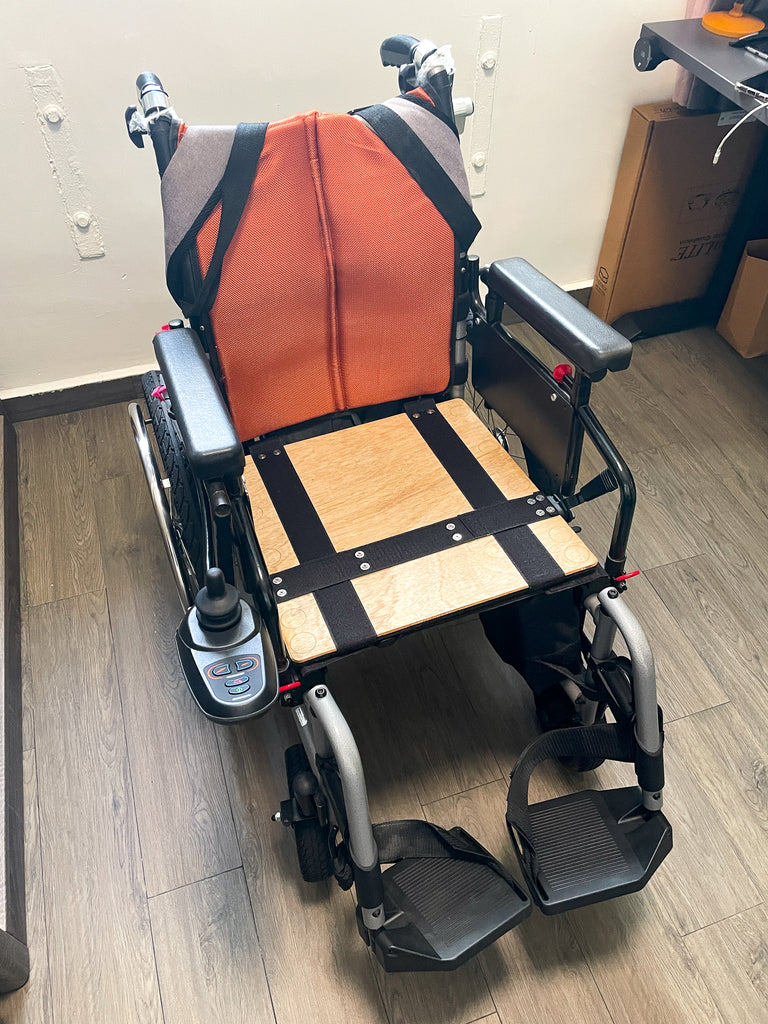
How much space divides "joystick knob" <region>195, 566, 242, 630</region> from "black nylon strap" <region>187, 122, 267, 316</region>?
52 cm

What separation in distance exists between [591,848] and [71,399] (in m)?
1.73

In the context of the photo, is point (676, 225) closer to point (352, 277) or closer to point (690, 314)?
point (690, 314)

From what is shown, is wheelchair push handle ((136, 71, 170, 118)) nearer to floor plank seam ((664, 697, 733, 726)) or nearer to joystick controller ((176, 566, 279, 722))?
joystick controller ((176, 566, 279, 722))

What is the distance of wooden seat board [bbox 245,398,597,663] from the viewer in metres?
1.24

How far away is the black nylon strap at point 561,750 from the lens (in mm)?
1268

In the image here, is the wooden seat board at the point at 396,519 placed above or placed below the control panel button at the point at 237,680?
below

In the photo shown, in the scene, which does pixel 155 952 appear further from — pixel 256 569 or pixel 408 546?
pixel 408 546

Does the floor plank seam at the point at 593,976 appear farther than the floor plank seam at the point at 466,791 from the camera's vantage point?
No

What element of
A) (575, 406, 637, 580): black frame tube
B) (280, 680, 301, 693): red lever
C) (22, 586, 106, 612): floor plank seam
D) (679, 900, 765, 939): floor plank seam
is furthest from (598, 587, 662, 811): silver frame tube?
(22, 586, 106, 612): floor plank seam

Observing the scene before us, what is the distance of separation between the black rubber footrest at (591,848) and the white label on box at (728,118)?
5.60ft

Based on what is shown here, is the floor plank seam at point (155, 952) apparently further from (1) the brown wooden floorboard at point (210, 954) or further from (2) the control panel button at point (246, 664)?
(2) the control panel button at point (246, 664)

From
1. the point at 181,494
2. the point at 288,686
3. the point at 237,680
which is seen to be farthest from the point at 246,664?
the point at 181,494

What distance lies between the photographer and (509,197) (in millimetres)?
2264

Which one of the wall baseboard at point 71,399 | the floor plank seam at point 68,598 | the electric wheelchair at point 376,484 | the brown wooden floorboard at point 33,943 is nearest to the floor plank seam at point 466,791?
the electric wheelchair at point 376,484
